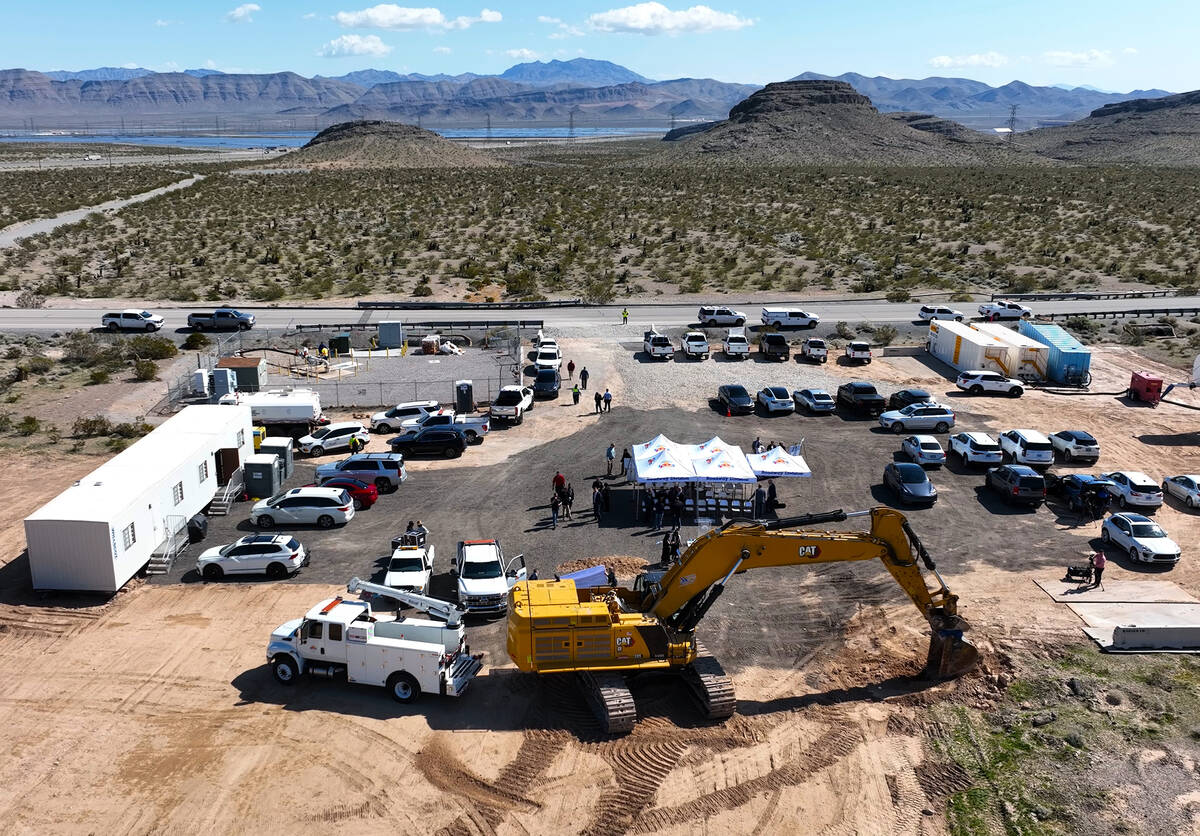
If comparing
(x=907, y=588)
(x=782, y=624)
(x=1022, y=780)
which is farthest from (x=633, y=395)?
(x=1022, y=780)

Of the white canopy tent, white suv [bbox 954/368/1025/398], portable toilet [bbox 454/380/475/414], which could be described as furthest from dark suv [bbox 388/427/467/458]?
white suv [bbox 954/368/1025/398]

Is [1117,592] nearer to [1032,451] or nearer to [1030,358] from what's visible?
[1032,451]

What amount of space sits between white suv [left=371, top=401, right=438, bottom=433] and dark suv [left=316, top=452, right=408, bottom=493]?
651 centimetres

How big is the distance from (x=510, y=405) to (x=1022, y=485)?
68.4 feet

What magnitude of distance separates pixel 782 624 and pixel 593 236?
2646 inches

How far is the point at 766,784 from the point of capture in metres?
19.1

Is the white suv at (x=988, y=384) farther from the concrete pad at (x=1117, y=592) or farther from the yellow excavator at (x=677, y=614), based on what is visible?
the yellow excavator at (x=677, y=614)

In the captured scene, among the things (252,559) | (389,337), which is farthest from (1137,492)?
(389,337)

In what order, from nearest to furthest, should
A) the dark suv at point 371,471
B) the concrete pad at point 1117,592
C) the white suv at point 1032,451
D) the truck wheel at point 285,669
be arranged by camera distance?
the truck wheel at point 285,669, the concrete pad at point 1117,592, the dark suv at point 371,471, the white suv at point 1032,451

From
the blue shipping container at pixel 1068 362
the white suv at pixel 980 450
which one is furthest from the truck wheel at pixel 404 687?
the blue shipping container at pixel 1068 362

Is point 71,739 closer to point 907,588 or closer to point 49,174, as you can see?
point 907,588

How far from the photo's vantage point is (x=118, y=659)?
23250 millimetres

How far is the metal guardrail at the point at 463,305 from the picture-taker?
6400 cm

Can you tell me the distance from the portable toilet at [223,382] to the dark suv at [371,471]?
1090 centimetres
